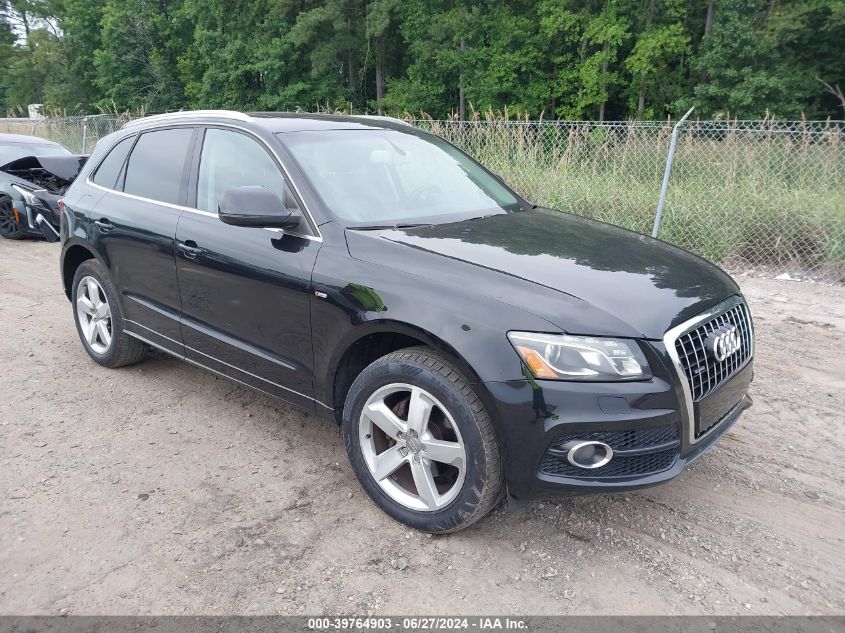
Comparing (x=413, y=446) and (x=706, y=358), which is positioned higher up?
(x=706, y=358)

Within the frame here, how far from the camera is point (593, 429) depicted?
93.0 inches

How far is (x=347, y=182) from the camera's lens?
3322mm

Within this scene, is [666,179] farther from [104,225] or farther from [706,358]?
[104,225]

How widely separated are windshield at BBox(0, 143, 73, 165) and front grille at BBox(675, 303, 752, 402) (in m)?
10.2

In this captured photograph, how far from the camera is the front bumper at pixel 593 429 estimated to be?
236cm

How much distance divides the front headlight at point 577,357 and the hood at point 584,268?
5 centimetres

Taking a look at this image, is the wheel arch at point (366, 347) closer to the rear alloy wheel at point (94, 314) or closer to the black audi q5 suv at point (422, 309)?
the black audi q5 suv at point (422, 309)

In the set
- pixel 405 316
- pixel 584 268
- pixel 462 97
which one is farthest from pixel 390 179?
pixel 462 97

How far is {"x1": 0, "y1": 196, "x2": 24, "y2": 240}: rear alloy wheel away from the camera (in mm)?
9434

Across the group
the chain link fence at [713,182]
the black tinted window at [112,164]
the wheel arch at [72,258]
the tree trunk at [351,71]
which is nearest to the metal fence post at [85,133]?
the chain link fence at [713,182]

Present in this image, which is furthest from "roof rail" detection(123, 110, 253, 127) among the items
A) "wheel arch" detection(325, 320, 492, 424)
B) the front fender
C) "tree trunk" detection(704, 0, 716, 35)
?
"tree trunk" detection(704, 0, 716, 35)

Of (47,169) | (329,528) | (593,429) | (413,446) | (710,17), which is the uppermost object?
(710,17)

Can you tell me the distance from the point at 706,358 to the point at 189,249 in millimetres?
2730

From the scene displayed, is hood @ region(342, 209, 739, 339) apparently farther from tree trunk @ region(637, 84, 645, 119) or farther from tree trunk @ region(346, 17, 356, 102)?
tree trunk @ region(346, 17, 356, 102)
